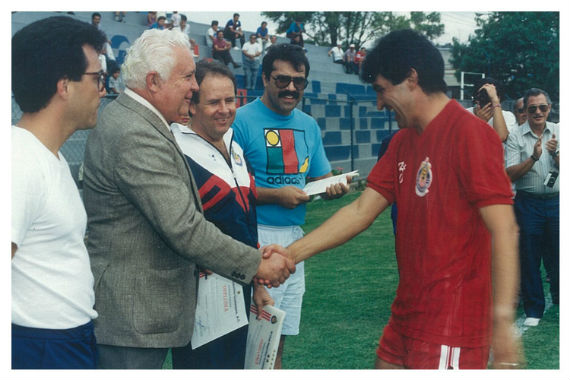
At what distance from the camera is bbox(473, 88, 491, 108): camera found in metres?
5.84

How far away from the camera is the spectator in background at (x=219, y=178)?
295 cm

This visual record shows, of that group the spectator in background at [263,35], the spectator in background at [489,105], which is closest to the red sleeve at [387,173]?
the spectator in background at [489,105]

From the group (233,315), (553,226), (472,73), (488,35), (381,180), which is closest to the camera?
(381,180)

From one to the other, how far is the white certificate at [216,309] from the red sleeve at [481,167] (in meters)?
1.19

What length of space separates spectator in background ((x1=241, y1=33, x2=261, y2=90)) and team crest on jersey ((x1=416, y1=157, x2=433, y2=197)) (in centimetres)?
1389

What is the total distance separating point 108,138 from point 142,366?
86cm

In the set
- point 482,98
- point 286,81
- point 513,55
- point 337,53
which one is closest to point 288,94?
point 286,81

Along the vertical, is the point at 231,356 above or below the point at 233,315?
below

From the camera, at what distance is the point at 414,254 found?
247 cm

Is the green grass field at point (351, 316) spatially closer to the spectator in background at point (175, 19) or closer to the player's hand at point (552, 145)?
the player's hand at point (552, 145)

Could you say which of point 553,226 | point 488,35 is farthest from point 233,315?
point 488,35

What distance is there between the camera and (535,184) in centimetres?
589

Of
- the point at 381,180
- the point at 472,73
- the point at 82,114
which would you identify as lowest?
the point at 381,180
